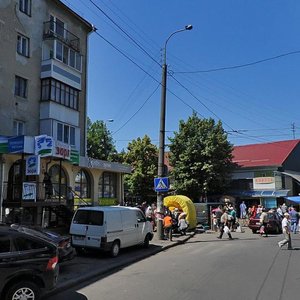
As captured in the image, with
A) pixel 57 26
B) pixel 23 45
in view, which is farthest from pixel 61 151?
pixel 57 26

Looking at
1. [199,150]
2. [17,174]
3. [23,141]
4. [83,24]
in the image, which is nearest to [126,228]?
[23,141]

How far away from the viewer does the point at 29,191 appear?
20.8 metres

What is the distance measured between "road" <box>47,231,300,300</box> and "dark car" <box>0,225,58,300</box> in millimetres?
1368

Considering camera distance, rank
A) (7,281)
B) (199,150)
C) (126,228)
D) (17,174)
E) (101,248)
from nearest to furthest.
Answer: (7,281)
(101,248)
(126,228)
(17,174)
(199,150)

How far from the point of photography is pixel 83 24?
104ft

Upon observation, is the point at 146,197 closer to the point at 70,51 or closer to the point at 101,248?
the point at 70,51

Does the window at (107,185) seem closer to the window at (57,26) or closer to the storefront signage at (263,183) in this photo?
the window at (57,26)

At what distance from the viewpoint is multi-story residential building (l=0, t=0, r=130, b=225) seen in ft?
69.5

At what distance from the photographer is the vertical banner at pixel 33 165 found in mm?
20469

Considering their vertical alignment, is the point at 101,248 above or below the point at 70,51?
below

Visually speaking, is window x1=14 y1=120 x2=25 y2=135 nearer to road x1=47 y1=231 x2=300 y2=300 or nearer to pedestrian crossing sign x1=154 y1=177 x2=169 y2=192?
pedestrian crossing sign x1=154 y1=177 x2=169 y2=192

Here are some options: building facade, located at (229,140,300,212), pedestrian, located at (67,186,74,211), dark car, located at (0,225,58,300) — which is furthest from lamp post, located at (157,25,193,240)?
building facade, located at (229,140,300,212)

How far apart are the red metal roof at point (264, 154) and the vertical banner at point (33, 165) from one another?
1267 inches

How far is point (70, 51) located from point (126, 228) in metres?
15.9
